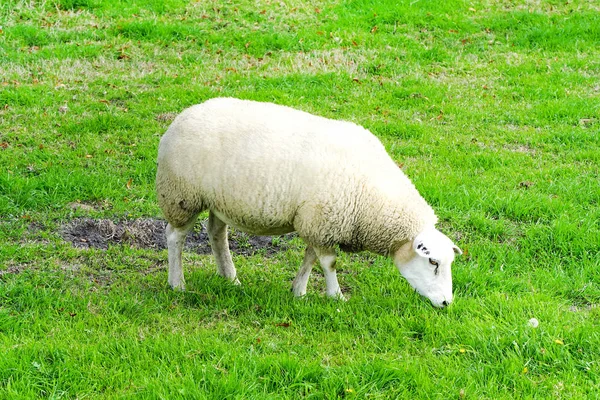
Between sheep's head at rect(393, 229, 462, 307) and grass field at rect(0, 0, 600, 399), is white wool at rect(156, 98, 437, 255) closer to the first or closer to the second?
sheep's head at rect(393, 229, 462, 307)

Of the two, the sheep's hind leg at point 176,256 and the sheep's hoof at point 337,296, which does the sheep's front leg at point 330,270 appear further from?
the sheep's hind leg at point 176,256

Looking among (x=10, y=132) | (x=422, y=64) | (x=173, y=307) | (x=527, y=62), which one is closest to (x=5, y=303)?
(x=173, y=307)

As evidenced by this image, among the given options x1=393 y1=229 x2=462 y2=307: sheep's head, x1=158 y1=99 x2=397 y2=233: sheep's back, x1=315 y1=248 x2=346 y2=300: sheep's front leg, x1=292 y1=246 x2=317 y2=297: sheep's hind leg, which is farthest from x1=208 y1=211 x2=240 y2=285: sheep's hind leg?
x1=393 y1=229 x2=462 y2=307: sheep's head

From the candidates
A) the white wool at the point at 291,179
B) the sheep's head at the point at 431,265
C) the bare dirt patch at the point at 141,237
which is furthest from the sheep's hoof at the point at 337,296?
the bare dirt patch at the point at 141,237

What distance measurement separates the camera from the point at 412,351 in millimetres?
4539

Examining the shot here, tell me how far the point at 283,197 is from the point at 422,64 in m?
6.35

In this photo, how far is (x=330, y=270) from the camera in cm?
524

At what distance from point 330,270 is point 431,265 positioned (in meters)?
0.72

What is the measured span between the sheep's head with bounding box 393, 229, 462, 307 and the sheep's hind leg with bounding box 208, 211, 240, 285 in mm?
1359

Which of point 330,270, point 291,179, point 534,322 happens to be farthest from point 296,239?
point 534,322

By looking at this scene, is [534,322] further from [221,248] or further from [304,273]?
[221,248]

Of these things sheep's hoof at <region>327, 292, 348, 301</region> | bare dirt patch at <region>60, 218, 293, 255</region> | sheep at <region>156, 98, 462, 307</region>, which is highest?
sheep at <region>156, 98, 462, 307</region>

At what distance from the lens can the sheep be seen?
500 centimetres

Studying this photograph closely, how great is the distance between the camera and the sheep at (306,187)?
5.00 meters
